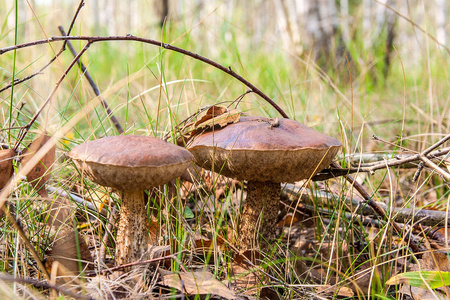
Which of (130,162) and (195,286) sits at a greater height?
(130,162)

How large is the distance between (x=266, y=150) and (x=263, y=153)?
0.02 metres

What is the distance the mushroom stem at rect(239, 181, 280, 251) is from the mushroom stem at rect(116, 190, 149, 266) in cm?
46

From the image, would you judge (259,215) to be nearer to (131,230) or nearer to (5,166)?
(131,230)

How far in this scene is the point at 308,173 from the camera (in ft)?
4.19

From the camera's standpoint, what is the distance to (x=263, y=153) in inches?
44.6

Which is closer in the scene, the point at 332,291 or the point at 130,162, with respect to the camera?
the point at 130,162

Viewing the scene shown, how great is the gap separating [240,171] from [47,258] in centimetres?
72

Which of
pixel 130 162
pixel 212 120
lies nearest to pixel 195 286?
pixel 130 162

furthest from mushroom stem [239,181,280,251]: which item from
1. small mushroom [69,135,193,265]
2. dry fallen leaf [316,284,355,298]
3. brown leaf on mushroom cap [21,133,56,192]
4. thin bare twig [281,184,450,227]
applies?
brown leaf on mushroom cap [21,133,56,192]

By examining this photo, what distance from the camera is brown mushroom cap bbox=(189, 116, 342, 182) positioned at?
1140 millimetres

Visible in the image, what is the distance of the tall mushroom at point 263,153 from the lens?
1.14m

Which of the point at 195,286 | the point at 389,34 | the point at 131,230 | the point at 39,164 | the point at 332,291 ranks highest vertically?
the point at 389,34

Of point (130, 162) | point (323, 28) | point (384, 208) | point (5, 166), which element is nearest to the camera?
point (130, 162)

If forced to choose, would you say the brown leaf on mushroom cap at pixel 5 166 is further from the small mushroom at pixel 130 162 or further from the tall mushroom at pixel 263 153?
the tall mushroom at pixel 263 153
